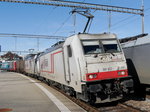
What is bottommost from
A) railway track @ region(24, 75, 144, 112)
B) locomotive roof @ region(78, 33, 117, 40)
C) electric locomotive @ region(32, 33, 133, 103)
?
railway track @ region(24, 75, 144, 112)

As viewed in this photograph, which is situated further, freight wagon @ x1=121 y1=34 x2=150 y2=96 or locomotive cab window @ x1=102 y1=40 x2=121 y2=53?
freight wagon @ x1=121 y1=34 x2=150 y2=96

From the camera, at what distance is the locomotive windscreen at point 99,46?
308 inches

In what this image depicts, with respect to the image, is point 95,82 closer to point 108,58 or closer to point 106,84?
point 106,84

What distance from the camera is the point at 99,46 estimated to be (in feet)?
26.3

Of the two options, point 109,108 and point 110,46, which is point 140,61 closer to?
point 110,46

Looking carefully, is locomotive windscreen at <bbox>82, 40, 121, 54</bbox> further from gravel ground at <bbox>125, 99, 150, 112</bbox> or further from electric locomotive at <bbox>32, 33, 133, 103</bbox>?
gravel ground at <bbox>125, 99, 150, 112</bbox>

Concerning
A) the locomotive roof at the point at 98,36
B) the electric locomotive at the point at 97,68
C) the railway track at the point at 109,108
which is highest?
the locomotive roof at the point at 98,36

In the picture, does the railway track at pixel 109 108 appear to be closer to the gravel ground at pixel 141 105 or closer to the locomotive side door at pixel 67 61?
the gravel ground at pixel 141 105

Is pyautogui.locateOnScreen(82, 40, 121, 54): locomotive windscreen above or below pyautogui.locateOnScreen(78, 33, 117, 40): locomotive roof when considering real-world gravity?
below

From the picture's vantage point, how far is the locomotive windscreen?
7.82 m

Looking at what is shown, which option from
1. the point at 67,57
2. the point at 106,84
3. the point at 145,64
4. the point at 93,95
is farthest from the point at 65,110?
the point at 145,64

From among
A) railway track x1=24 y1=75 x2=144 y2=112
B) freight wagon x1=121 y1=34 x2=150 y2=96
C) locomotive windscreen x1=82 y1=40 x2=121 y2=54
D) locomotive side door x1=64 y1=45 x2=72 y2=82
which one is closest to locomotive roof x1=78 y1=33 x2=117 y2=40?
locomotive windscreen x1=82 y1=40 x2=121 y2=54

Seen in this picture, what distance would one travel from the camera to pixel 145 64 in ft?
28.2

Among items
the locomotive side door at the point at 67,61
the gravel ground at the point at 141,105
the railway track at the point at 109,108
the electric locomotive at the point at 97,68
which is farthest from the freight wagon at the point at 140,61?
the locomotive side door at the point at 67,61
